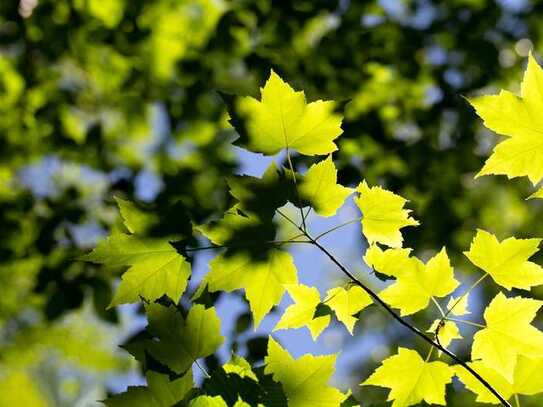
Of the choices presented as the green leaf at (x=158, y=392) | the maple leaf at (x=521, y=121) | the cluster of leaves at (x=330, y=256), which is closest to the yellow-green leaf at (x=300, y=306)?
the cluster of leaves at (x=330, y=256)

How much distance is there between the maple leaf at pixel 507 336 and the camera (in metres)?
0.98

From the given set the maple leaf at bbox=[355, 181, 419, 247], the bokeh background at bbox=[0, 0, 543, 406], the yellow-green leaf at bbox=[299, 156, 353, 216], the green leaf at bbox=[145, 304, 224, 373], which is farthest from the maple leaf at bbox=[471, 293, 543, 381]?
the bokeh background at bbox=[0, 0, 543, 406]

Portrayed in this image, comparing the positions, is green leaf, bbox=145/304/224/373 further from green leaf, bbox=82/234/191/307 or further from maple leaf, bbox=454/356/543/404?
maple leaf, bbox=454/356/543/404

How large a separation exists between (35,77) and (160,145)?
1106mm

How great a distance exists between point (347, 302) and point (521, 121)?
0.44m

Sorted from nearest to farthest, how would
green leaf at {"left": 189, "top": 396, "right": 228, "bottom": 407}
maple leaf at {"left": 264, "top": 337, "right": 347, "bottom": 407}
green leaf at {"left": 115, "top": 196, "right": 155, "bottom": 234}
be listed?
green leaf at {"left": 189, "top": 396, "right": 228, "bottom": 407}, maple leaf at {"left": 264, "top": 337, "right": 347, "bottom": 407}, green leaf at {"left": 115, "top": 196, "right": 155, "bottom": 234}

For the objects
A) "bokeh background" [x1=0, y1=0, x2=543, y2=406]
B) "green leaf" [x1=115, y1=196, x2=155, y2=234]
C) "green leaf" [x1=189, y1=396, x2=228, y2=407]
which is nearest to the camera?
"green leaf" [x1=189, y1=396, x2=228, y2=407]

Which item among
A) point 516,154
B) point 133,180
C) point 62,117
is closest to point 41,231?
point 133,180

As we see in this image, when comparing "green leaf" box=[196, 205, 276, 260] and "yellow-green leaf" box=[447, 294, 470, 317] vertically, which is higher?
"green leaf" box=[196, 205, 276, 260]

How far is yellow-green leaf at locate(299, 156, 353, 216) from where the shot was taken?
3.38 feet

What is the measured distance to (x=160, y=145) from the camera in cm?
498

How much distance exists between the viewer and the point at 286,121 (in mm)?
1004

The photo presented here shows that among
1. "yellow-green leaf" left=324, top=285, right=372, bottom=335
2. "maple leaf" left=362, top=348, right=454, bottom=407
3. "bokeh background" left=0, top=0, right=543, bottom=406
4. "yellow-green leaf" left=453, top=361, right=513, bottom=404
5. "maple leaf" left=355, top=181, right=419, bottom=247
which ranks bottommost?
"bokeh background" left=0, top=0, right=543, bottom=406

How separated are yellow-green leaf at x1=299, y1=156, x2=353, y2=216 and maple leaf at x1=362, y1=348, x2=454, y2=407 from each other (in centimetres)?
27
